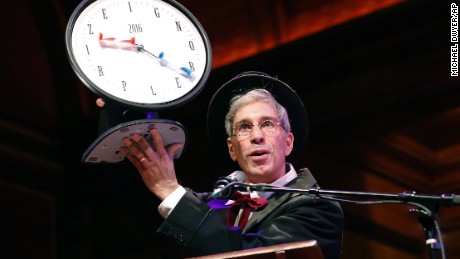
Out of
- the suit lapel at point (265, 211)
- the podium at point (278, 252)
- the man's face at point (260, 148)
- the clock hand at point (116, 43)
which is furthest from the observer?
the man's face at point (260, 148)

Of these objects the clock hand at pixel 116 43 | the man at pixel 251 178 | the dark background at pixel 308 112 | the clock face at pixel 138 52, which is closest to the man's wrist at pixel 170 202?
the man at pixel 251 178

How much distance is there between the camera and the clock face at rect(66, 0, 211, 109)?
10.4ft

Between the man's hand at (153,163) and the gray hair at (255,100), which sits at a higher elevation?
the gray hair at (255,100)

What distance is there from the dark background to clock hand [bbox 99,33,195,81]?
2812mm

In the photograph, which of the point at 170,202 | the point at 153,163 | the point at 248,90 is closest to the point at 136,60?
the point at 153,163

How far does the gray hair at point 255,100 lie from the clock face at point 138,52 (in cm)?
36

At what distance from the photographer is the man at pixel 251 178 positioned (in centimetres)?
311

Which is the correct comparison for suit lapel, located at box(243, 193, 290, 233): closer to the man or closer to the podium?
the man

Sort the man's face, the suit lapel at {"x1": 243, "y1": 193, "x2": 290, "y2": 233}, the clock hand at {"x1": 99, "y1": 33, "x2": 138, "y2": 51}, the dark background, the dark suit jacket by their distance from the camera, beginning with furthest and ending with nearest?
the dark background < the man's face < the suit lapel at {"x1": 243, "y1": 193, "x2": 290, "y2": 233} < the clock hand at {"x1": 99, "y1": 33, "x2": 138, "y2": 51} < the dark suit jacket

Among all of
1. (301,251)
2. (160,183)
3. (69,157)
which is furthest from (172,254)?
(301,251)

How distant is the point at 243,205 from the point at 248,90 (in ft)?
1.63

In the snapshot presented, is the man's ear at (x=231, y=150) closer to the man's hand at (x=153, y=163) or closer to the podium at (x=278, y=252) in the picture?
the man's hand at (x=153, y=163)

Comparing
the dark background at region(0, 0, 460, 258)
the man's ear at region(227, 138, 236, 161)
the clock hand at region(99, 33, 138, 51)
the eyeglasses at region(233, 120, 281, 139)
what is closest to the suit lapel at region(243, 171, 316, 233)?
the eyeglasses at region(233, 120, 281, 139)

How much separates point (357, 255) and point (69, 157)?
2.54 meters
